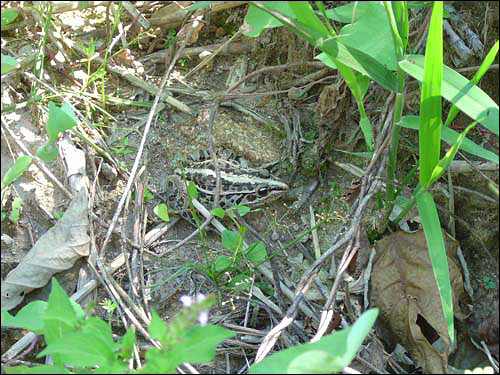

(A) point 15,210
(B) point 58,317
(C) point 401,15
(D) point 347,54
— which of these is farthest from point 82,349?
(C) point 401,15

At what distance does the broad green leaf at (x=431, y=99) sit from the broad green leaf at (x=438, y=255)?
10 cm

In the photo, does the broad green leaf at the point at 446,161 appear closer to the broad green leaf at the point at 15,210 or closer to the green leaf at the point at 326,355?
the green leaf at the point at 326,355

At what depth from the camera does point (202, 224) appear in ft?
8.75

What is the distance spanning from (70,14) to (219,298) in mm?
1973

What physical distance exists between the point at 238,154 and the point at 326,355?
1958mm

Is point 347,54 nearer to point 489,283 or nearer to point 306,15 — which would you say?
point 306,15

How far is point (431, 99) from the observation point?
1858mm

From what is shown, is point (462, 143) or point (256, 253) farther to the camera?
point (256, 253)

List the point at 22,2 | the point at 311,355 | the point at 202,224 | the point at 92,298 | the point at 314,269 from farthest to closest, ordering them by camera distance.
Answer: the point at 22,2 → the point at 202,224 → the point at 92,298 → the point at 314,269 → the point at 311,355

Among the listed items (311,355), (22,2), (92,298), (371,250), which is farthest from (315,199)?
(22,2)

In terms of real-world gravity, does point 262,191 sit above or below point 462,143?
below

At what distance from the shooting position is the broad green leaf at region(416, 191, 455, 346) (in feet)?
5.99

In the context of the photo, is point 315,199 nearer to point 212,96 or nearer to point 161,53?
point 212,96

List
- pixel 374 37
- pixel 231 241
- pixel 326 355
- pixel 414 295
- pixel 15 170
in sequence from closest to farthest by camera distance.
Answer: pixel 326 355
pixel 15 170
pixel 374 37
pixel 414 295
pixel 231 241
